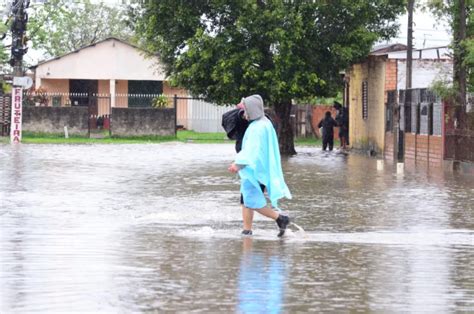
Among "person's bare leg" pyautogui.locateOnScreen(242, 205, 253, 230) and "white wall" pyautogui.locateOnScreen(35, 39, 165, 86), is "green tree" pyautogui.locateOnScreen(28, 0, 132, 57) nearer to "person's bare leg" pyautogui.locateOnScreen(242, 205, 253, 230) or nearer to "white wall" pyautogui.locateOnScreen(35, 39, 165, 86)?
"white wall" pyautogui.locateOnScreen(35, 39, 165, 86)

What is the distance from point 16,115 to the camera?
4475 cm

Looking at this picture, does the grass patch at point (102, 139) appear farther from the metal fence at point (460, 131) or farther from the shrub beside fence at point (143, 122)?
the metal fence at point (460, 131)

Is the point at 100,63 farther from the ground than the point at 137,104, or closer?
farther from the ground

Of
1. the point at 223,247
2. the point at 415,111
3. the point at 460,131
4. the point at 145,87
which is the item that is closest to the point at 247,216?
the point at 223,247

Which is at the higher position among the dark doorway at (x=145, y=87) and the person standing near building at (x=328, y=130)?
the dark doorway at (x=145, y=87)

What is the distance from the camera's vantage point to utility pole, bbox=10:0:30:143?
1763 inches

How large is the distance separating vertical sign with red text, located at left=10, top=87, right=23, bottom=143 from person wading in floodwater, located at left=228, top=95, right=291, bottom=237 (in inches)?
1273

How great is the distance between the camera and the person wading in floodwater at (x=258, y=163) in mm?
13266

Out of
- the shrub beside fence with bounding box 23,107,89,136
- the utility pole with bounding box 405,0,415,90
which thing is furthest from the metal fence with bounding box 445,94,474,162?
the shrub beside fence with bounding box 23,107,89,136

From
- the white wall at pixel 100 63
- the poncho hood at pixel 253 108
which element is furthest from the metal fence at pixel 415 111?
the white wall at pixel 100 63

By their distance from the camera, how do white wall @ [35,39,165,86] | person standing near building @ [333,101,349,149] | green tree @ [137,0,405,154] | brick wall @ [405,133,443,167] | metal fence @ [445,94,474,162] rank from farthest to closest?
white wall @ [35,39,165,86] < person standing near building @ [333,101,349,149] < green tree @ [137,0,405,154] < brick wall @ [405,133,443,167] < metal fence @ [445,94,474,162]

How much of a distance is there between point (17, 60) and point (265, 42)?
12.7m

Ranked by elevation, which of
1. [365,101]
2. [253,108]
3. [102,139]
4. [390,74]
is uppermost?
[390,74]

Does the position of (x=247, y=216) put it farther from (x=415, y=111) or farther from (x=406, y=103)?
(x=406, y=103)
